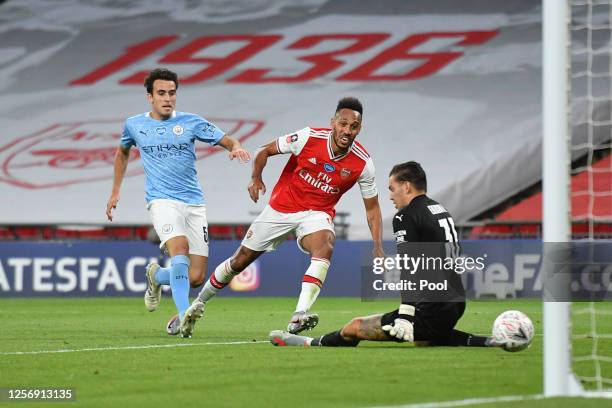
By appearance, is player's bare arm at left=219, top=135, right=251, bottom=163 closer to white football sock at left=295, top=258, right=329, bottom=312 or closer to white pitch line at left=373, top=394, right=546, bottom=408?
white football sock at left=295, top=258, right=329, bottom=312

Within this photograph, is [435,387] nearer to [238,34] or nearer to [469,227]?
[469,227]

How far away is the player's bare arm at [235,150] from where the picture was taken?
895 centimetres

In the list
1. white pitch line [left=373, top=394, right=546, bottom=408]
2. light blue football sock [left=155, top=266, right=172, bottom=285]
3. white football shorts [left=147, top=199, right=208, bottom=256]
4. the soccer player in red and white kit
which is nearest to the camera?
white pitch line [left=373, top=394, right=546, bottom=408]

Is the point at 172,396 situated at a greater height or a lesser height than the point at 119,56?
lesser

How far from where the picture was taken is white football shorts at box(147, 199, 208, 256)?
956 cm

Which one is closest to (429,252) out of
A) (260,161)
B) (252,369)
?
(252,369)

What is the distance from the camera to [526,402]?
5066 millimetres

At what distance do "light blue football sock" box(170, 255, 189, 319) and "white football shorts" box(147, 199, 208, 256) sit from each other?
0.23m

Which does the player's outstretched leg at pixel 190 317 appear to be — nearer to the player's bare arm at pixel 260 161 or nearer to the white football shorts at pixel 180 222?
the white football shorts at pixel 180 222

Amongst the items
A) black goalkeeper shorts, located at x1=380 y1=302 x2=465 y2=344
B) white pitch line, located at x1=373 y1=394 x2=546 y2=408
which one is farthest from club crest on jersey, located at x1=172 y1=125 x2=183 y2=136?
white pitch line, located at x1=373 y1=394 x2=546 y2=408

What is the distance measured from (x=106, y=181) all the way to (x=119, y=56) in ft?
11.0

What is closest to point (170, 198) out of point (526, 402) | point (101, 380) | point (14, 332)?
point (14, 332)

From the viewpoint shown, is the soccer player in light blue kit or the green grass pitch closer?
the green grass pitch

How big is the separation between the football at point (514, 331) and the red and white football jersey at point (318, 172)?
7.54 ft
